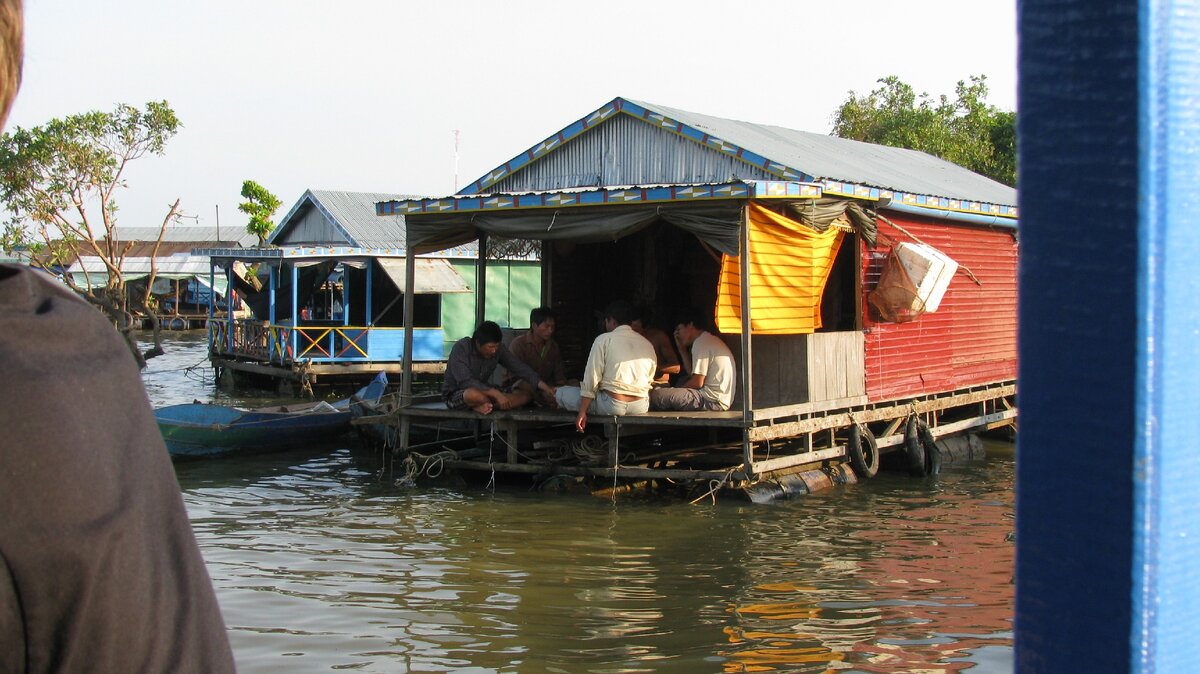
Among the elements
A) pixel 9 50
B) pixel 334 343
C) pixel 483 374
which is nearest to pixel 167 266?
pixel 334 343

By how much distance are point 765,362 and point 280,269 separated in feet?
49.0

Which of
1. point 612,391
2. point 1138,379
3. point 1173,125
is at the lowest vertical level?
point 612,391

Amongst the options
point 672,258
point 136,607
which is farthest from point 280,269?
point 136,607

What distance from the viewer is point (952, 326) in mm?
14289

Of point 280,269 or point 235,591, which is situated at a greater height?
point 280,269

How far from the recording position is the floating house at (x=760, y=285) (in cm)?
1057

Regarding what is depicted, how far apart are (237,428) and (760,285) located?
7117mm

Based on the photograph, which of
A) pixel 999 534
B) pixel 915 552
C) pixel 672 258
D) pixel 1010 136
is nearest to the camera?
pixel 915 552

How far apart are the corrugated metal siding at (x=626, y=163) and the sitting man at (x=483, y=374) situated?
4.19 meters

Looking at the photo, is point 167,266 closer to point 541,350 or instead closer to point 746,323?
point 541,350

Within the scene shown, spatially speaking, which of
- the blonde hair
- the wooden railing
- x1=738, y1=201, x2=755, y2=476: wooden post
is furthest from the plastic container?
the wooden railing

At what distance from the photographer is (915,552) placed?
9172 mm

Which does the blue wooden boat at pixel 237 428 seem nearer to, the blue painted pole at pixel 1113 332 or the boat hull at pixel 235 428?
the boat hull at pixel 235 428

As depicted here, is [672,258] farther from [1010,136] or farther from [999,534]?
[1010,136]
